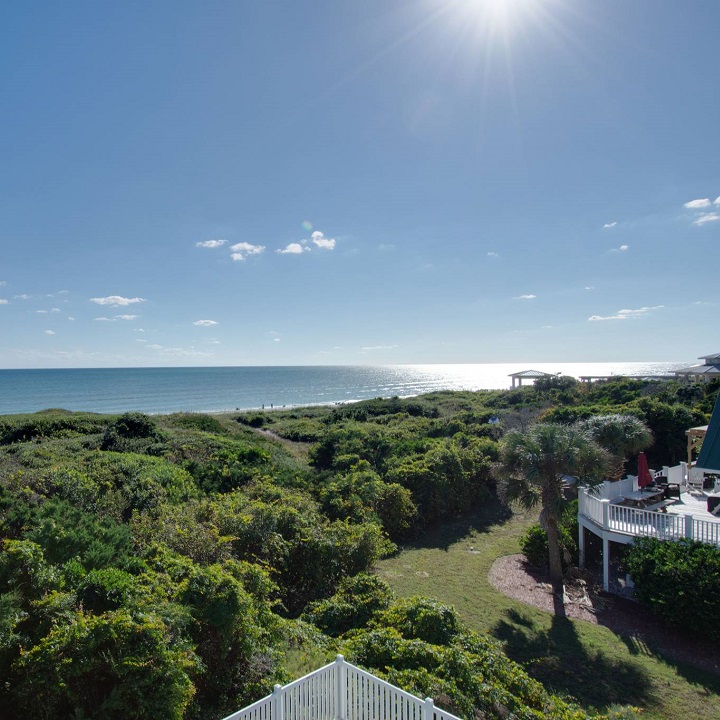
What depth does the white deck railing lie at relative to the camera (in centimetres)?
959

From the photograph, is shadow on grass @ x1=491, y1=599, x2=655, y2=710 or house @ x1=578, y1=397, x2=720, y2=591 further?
house @ x1=578, y1=397, x2=720, y2=591

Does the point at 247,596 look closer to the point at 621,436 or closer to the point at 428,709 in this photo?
the point at 428,709

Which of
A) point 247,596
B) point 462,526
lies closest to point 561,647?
point 247,596

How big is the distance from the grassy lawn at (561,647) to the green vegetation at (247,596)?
5cm

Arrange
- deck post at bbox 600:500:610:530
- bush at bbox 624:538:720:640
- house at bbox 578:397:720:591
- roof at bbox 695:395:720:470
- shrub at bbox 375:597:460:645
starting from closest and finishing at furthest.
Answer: shrub at bbox 375:597:460:645, bush at bbox 624:538:720:640, house at bbox 578:397:720:591, deck post at bbox 600:500:610:530, roof at bbox 695:395:720:470

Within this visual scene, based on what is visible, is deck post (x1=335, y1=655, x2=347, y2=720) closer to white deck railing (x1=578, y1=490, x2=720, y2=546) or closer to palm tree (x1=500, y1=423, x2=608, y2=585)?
palm tree (x1=500, y1=423, x2=608, y2=585)

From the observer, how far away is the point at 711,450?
11305mm

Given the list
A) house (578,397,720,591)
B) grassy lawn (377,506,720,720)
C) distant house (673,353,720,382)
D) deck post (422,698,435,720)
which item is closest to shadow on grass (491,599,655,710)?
grassy lawn (377,506,720,720)

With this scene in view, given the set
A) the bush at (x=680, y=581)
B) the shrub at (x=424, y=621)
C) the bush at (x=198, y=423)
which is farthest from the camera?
the bush at (x=198, y=423)

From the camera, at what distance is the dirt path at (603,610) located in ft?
27.4

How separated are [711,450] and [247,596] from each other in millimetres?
11691

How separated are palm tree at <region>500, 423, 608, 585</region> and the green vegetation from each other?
225 centimetres

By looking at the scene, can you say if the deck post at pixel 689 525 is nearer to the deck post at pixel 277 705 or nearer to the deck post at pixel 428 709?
the deck post at pixel 428 709

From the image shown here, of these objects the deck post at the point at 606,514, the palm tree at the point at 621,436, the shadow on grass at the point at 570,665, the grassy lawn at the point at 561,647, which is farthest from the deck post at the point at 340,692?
the palm tree at the point at 621,436
